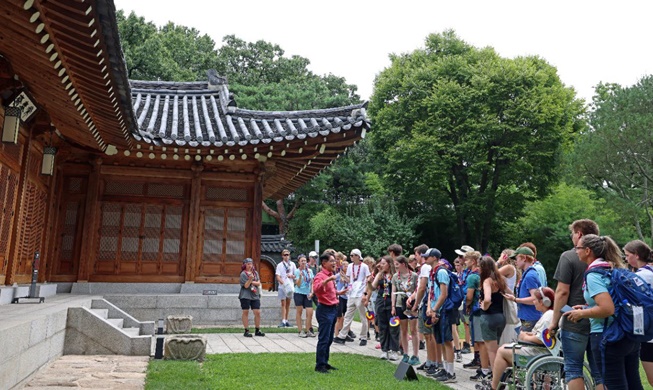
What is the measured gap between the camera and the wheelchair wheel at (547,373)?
17.1 ft

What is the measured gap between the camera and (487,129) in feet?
91.5

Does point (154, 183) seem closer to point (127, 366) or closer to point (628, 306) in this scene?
point (127, 366)

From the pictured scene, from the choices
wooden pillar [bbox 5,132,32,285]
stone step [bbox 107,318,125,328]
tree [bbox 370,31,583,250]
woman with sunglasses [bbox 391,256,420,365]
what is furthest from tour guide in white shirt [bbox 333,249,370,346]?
tree [bbox 370,31,583,250]

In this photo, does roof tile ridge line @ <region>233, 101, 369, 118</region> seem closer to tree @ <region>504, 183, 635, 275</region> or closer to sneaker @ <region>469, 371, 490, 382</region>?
sneaker @ <region>469, 371, 490, 382</region>

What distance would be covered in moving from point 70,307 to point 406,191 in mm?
24712

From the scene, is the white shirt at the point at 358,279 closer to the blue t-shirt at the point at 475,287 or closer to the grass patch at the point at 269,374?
the grass patch at the point at 269,374

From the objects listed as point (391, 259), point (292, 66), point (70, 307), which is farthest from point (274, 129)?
point (292, 66)

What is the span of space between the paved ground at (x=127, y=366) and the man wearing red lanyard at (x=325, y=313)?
6.39ft

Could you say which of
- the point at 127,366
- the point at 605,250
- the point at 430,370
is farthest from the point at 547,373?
the point at 127,366

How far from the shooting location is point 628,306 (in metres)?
4.42

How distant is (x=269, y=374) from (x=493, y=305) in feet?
11.1

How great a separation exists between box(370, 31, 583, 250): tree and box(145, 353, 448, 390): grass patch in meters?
21.6

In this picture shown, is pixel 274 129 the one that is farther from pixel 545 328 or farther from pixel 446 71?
pixel 446 71

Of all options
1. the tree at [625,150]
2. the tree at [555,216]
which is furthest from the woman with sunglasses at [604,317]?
the tree at [555,216]
